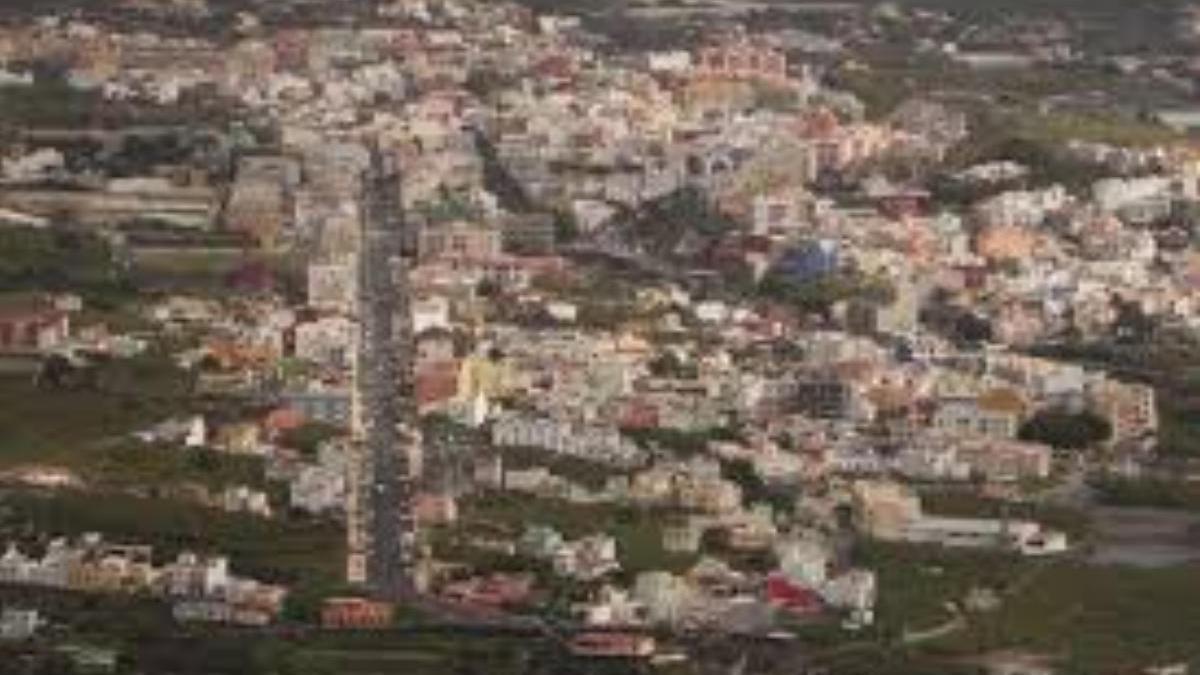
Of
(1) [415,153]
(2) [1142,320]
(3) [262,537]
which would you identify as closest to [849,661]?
(3) [262,537]

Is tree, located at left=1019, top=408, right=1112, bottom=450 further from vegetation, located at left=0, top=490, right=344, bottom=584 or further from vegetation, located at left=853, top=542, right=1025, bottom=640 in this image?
vegetation, located at left=0, top=490, right=344, bottom=584

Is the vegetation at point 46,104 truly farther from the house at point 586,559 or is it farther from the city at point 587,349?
the house at point 586,559

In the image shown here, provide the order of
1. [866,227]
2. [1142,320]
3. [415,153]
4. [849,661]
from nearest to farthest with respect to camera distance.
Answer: [849,661] < [1142,320] < [866,227] < [415,153]

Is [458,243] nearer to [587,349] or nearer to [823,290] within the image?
[823,290]

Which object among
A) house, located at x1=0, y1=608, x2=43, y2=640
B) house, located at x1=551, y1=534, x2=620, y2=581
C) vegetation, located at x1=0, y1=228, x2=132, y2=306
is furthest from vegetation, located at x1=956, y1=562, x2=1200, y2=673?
vegetation, located at x1=0, y1=228, x2=132, y2=306

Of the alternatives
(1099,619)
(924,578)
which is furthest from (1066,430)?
(1099,619)

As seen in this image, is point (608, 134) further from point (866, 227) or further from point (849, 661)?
point (849, 661)

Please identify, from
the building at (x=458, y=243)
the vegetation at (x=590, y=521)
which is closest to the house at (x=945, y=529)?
the vegetation at (x=590, y=521)

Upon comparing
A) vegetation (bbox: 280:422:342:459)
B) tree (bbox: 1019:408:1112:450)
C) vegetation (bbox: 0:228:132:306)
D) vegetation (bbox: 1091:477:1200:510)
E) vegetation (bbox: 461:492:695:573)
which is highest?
vegetation (bbox: 0:228:132:306)
